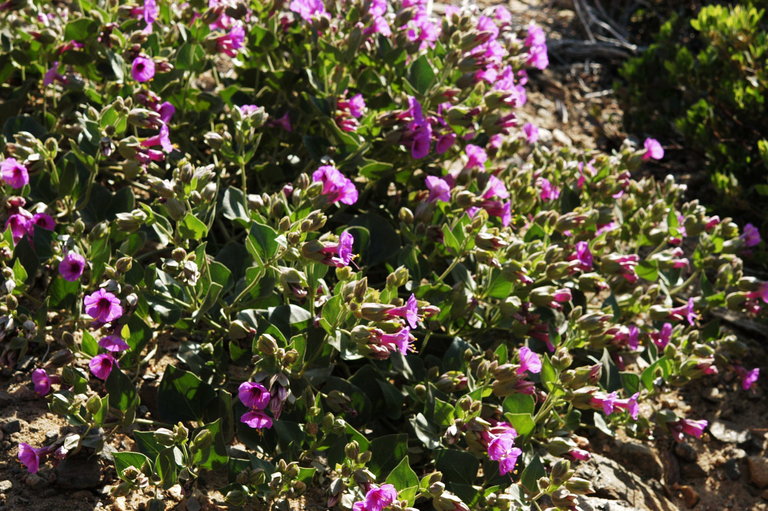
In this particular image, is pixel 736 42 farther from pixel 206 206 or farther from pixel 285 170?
pixel 206 206

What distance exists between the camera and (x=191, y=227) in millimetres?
2555

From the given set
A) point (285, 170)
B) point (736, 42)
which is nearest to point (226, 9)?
point (285, 170)

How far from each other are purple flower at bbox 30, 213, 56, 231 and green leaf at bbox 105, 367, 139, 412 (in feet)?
2.03

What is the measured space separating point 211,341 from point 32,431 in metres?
0.60

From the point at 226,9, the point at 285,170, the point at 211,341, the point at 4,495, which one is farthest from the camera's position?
the point at 285,170

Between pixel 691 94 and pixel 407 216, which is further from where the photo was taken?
pixel 691 94

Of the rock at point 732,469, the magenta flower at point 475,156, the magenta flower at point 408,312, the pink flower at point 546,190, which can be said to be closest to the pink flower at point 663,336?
the rock at point 732,469

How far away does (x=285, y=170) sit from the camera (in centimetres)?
341

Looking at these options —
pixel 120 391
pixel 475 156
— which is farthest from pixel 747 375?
pixel 120 391

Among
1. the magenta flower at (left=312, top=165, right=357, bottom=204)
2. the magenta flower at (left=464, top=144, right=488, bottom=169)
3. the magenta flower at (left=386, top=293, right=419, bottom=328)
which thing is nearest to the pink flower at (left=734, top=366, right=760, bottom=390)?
the magenta flower at (left=464, top=144, right=488, bottom=169)

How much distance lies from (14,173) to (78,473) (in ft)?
3.14

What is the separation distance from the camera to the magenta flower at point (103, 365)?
7.91 feet

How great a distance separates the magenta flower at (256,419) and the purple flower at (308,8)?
1.60 metres

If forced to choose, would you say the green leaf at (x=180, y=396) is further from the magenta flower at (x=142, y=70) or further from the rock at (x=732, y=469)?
the rock at (x=732, y=469)
